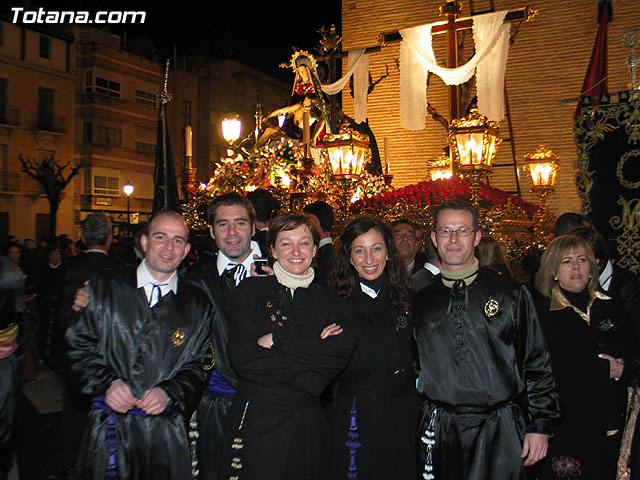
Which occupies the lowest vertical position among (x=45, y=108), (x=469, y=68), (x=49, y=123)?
(x=469, y=68)

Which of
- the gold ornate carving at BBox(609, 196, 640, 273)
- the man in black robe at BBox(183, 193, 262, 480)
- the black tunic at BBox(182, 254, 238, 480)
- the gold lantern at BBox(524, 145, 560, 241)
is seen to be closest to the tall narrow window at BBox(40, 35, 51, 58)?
the gold lantern at BBox(524, 145, 560, 241)

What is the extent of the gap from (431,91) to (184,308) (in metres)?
12.5

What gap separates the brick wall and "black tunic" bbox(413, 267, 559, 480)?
→ 985cm

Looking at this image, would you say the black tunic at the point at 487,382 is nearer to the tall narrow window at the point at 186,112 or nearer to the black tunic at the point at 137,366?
the black tunic at the point at 137,366

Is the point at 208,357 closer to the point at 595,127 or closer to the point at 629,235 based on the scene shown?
the point at 629,235

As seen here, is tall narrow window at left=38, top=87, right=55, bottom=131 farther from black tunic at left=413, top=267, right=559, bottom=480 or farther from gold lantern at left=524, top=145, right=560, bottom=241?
black tunic at left=413, top=267, right=559, bottom=480

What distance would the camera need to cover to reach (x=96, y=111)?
31.8 meters

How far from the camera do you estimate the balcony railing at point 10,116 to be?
92.0 feet

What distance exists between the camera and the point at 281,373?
9.80ft

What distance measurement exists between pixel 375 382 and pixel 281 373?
70 cm

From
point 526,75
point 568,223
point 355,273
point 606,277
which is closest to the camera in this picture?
point 355,273

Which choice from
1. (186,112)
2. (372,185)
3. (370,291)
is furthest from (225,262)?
(186,112)

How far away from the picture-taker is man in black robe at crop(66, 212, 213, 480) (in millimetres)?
2988

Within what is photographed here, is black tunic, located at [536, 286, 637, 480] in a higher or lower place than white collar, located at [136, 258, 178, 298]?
lower
